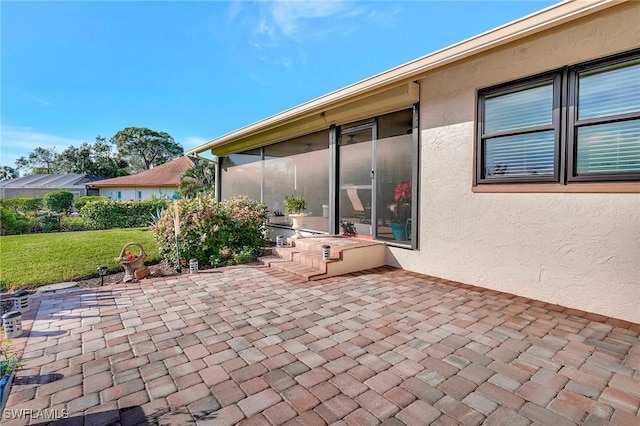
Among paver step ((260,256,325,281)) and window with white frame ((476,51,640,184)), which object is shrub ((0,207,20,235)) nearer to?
paver step ((260,256,325,281))

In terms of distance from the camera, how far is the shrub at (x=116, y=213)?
47.3 feet

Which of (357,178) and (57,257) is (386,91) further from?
(57,257)

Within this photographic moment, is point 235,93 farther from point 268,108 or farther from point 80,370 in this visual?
point 80,370

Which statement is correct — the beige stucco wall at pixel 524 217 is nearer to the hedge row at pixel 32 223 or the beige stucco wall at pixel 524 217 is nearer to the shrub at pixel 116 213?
the shrub at pixel 116 213

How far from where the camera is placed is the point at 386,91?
5418 millimetres

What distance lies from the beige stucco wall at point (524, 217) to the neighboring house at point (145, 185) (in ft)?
76.7

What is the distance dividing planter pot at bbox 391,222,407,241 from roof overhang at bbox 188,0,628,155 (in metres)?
2.11

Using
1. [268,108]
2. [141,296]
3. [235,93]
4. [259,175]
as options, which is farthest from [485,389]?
[268,108]

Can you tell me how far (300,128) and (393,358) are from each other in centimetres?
609

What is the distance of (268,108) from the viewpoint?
20.1 metres

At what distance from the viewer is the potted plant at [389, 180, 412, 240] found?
554 cm

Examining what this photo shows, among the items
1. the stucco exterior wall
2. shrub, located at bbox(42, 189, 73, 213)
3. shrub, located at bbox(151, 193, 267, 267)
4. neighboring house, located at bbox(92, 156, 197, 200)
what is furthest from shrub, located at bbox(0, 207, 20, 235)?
the stucco exterior wall

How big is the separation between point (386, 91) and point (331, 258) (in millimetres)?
3041

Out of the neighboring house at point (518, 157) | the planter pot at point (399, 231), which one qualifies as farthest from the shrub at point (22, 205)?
the planter pot at point (399, 231)
